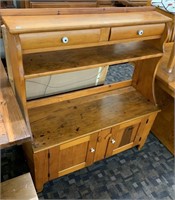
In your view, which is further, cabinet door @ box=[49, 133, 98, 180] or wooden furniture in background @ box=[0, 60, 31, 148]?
cabinet door @ box=[49, 133, 98, 180]

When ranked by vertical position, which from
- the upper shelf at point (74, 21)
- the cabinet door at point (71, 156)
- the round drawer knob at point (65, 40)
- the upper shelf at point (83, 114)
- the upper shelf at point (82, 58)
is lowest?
the cabinet door at point (71, 156)

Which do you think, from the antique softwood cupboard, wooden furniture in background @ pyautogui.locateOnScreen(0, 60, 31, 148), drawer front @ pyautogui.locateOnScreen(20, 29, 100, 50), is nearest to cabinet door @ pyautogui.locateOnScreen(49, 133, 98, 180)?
the antique softwood cupboard

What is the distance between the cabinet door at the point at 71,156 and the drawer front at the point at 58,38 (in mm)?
628

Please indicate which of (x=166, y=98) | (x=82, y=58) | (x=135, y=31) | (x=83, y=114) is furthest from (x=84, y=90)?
(x=166, y=98)

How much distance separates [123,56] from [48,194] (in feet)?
3.56

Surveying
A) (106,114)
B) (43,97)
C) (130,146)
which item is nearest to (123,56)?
(106,114)

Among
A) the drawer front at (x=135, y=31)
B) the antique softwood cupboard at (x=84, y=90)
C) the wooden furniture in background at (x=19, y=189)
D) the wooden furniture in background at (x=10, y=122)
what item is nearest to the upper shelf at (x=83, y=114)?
the antique softwood cupboard at (x=84, y=90)

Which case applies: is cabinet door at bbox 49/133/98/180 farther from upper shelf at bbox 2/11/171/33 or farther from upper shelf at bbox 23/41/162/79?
upper shelf at bbox 2/11/171/33

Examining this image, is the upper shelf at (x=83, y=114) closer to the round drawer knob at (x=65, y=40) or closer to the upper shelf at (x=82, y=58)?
the upper shelf at (x=82, y=58)

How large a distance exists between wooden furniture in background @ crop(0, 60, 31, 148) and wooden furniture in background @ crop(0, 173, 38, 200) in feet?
1.31

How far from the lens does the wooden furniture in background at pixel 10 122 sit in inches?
33.7

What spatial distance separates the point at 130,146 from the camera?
1784 mm

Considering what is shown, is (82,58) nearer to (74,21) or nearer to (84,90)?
(74,21)

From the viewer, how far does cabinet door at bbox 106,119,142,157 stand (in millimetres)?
1545
